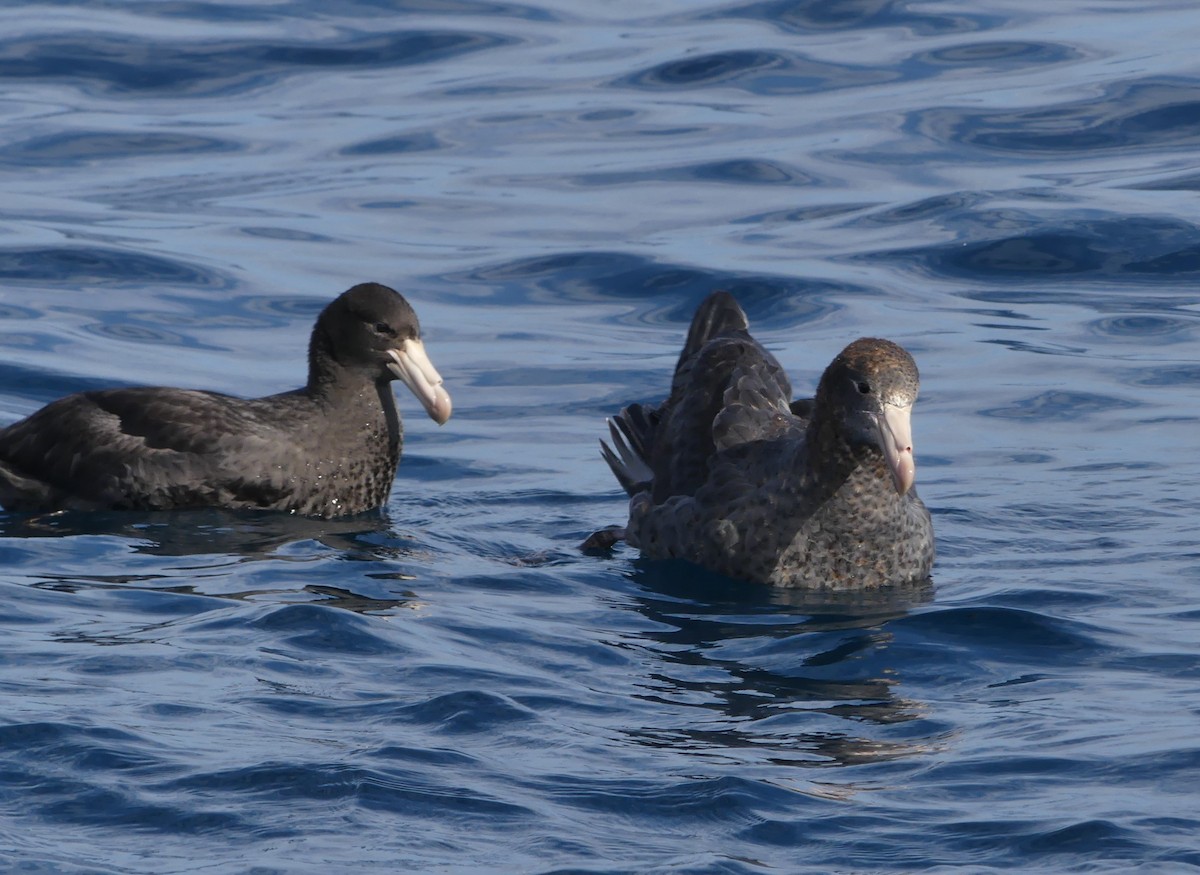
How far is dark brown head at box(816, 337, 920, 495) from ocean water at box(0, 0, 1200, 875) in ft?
2.22

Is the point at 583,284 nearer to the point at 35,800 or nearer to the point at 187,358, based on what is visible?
the point at 187,358

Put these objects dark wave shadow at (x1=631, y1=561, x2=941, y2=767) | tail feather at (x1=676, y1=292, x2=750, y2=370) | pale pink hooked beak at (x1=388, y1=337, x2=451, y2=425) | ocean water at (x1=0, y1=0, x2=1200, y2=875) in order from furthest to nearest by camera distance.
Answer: tail feather at (x1=676, y1=292, x2=750, y2=370) < pale pink hooked beak at (x1=388, y1=337, x2=451, y2=425) < dark wave shadow at (x1=631, y1=561, x2=941, y2=767) < ocean water at (x1=0, y1=0, x2=1200, y2=875)

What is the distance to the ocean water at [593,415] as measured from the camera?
6.67 meters

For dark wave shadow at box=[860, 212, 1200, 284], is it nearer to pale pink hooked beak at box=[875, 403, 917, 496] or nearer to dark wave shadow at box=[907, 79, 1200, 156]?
dark wave shadow at box=[907, 79, 1200, 156]

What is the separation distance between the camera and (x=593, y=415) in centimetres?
1355

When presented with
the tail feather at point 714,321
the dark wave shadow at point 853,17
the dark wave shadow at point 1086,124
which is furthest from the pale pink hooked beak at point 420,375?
the dark wave shadow at point 853,17

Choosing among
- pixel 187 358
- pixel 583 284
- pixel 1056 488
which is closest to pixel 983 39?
pixel 583 284

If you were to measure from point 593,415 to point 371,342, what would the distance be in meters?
2.55

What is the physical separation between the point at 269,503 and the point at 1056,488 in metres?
3.83

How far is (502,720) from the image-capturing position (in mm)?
7457

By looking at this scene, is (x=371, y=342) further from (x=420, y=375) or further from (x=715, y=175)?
(x=715, y=175)

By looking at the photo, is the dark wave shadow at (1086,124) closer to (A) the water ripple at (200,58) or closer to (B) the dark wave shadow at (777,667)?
(A) the water ripple at (200,58)

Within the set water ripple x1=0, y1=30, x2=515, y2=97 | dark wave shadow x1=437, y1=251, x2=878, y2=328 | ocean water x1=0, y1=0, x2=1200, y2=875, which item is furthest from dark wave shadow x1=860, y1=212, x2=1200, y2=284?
water ripple x1=0, y1=30, x2=515, y2=97

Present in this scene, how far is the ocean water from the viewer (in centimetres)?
667
